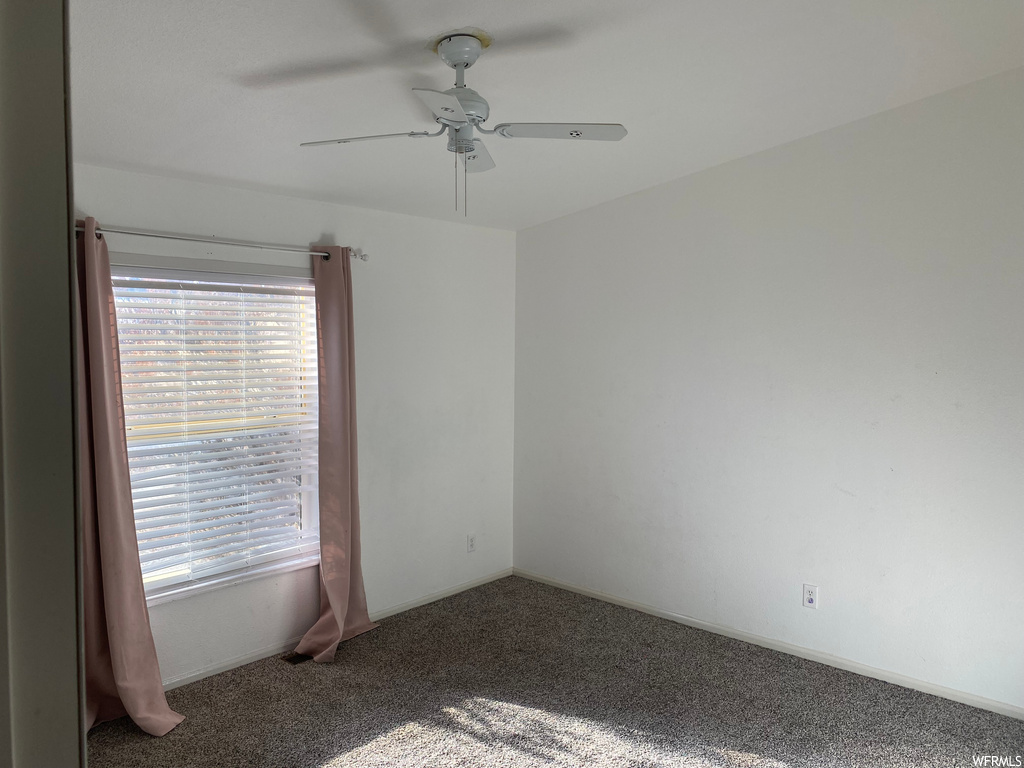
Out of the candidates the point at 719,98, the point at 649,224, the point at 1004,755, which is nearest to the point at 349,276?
the point at 649,224

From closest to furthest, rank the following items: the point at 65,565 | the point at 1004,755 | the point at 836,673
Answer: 1. the point at 65,565
2. the point at 1004,755
3. the point at 836,673

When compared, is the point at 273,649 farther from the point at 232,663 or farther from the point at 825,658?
the point at 825,658

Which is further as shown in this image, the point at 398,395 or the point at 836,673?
the point at 398,395

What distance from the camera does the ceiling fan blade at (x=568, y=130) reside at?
2.03m

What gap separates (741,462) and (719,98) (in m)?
1.87

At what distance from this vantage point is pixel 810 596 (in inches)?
131

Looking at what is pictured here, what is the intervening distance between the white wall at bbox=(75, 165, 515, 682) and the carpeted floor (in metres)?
0.32

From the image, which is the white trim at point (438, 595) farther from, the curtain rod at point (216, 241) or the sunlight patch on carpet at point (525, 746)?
the curtain rod at point (216, 241)

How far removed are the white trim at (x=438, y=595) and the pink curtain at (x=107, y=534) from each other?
131cm

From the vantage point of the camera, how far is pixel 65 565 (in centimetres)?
45

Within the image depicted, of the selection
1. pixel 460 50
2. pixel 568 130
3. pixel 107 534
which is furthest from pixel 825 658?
pixel 107 534

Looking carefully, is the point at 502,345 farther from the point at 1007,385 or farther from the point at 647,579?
the point at 1007,385

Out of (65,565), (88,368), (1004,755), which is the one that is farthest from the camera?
(88,368)

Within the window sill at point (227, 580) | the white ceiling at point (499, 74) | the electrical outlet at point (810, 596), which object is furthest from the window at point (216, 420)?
the electrical outlet at point (810, 596)
